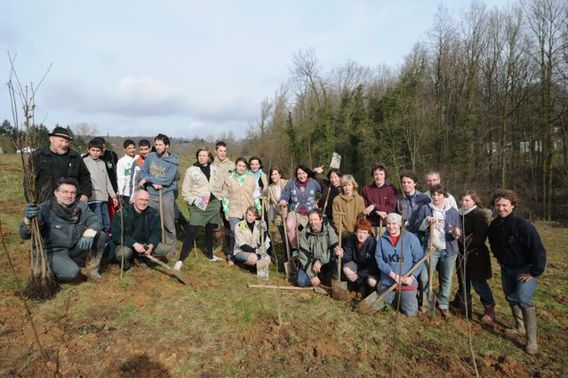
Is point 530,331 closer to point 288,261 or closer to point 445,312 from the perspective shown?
point 445,312

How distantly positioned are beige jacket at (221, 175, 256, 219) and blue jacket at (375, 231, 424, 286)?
2.61 meters

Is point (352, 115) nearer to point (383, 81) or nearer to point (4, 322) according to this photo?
point (383, 81)

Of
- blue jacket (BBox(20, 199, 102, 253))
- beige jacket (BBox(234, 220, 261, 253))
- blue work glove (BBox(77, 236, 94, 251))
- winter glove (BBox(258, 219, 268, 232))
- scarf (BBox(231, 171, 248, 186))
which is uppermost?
scarf (BBox(231, 171, 248, 186))

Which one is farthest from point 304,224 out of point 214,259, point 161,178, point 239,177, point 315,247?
point 161,178

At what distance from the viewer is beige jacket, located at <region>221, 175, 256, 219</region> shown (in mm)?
6379

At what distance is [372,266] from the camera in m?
5.10

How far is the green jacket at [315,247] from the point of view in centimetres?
538

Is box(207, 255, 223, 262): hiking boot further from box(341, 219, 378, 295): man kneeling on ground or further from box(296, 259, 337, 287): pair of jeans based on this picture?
box(341, 219, 378, 295): man kneeling on ground

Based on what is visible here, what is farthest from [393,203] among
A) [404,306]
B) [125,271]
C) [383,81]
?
[383,81]

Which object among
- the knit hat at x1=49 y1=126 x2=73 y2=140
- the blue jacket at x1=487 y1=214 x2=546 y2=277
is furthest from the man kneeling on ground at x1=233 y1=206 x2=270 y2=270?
the blue jacket at x1=487 y1=214 x2=546 y2=277

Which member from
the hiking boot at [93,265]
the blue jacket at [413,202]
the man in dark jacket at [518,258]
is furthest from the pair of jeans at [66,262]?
the man in dark jacket at [518,258]

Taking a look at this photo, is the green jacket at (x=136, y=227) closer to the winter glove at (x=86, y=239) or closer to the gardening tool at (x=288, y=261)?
the winter glove at (x=86, y=239)

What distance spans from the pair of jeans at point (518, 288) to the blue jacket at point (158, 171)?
Answer: 5.01 metres

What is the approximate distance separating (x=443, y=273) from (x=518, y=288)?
2.96 ft
